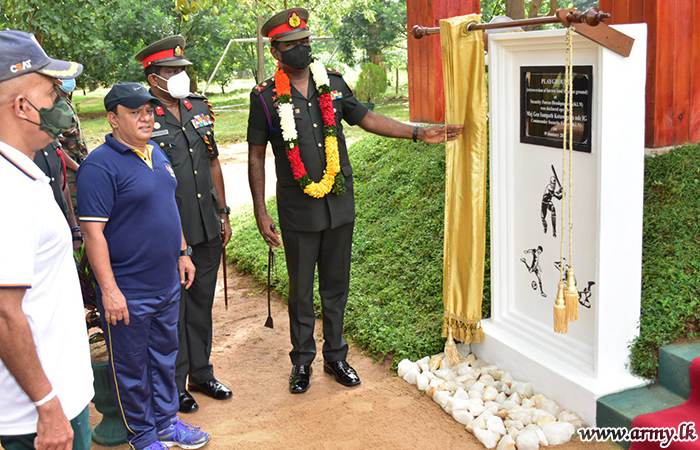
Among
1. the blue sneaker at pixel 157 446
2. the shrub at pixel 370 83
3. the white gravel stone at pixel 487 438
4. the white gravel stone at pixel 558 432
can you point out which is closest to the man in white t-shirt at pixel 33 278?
the blue sneaker at pixel 157 446

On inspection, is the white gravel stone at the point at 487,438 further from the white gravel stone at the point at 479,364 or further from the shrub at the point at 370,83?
the shrub at the point at 370,83

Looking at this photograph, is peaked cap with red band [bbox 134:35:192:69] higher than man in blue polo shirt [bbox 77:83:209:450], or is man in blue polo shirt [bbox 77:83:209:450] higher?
peaked cap with red band [bbox 134:35:192:69]

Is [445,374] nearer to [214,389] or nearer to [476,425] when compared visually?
[476,425]

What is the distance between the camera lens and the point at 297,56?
13.3ft

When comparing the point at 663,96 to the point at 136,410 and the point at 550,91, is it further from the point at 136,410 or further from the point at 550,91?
the point at 136,410

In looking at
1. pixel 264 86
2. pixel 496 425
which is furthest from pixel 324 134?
pixel 496 425

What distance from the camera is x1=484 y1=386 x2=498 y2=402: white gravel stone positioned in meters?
3.93

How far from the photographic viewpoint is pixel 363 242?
6.71 meters

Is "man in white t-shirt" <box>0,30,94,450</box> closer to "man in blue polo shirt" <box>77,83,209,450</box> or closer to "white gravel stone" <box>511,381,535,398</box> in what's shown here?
"man in blue polo shirt" <box>77,83,209,450</box>

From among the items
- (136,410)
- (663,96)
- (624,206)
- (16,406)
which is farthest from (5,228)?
(663,96)

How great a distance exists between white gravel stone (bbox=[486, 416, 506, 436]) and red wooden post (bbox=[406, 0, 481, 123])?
4788 millimetres

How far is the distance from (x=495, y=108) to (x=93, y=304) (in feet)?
9.05

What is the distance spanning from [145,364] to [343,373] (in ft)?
4.63

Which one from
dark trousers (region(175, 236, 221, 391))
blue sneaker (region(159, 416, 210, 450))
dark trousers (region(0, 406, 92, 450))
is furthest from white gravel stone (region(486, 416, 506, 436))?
dark trousers (region(0, 406, 92, 450))
